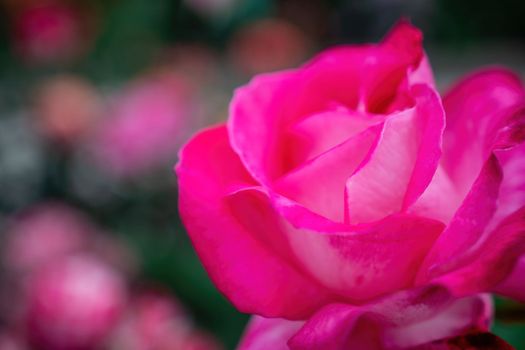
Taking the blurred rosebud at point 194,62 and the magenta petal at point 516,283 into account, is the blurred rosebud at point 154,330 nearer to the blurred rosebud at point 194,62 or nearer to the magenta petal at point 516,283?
the magenta petal at point 516,283

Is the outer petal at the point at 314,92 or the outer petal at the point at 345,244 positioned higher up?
the outer petal at the point at 314,92

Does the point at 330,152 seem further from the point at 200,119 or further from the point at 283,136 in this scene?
the point at 200,119

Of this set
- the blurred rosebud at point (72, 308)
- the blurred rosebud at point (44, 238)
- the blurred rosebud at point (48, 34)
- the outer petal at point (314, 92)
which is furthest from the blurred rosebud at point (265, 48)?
the outer petal at point (314, 92)

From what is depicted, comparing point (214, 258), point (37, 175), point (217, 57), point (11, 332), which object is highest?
point (214, 258)

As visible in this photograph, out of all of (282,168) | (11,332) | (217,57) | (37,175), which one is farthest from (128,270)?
(217,57)

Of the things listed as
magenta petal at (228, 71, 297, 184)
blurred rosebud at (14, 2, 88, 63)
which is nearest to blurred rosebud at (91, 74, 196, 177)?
blurred rosebud at (14, 2, 88, 63)

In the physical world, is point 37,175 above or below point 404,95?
below

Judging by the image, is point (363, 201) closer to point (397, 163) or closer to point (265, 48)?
point (397, 163)
